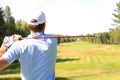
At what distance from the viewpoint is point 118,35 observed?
11656 centimetres

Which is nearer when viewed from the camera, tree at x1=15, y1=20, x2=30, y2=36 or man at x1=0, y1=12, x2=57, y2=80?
man at x1=0, y1=12, x2=57, y2=80

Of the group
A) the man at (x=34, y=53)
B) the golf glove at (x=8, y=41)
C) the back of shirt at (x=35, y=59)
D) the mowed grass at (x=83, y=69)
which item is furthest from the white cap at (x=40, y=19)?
the mowed grass at (x=83, y=69)

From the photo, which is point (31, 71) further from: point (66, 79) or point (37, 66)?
point (66, 79)

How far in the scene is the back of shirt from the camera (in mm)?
4188

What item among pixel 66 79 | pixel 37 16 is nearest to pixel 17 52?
pixel 37 16

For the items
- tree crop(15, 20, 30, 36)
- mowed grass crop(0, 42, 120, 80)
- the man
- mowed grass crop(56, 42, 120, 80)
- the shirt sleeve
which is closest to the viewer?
the shirt sleeve

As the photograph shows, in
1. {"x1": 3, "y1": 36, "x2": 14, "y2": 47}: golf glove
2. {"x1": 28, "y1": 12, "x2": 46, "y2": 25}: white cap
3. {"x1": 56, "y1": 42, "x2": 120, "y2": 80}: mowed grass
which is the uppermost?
{"x1": 28, "y1": 12, "x2": 46, "y2": 25}: white cap

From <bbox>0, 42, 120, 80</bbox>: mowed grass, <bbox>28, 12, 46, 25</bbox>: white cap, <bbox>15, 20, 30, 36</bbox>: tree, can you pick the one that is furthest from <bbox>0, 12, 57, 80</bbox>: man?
<bbox>15, 20, 30, 36</bbox>: tree

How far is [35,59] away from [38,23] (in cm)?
39

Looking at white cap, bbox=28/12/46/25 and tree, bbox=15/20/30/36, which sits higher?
tree, bbox=15/20/30/36

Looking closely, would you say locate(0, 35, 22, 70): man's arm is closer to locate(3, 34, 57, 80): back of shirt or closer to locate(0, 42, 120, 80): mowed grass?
locate(3, 34, 57, 80): back of shirt

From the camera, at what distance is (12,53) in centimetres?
406

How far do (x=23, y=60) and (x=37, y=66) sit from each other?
17 centimetres

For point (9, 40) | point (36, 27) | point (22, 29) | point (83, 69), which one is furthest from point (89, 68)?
point (22, 29)
